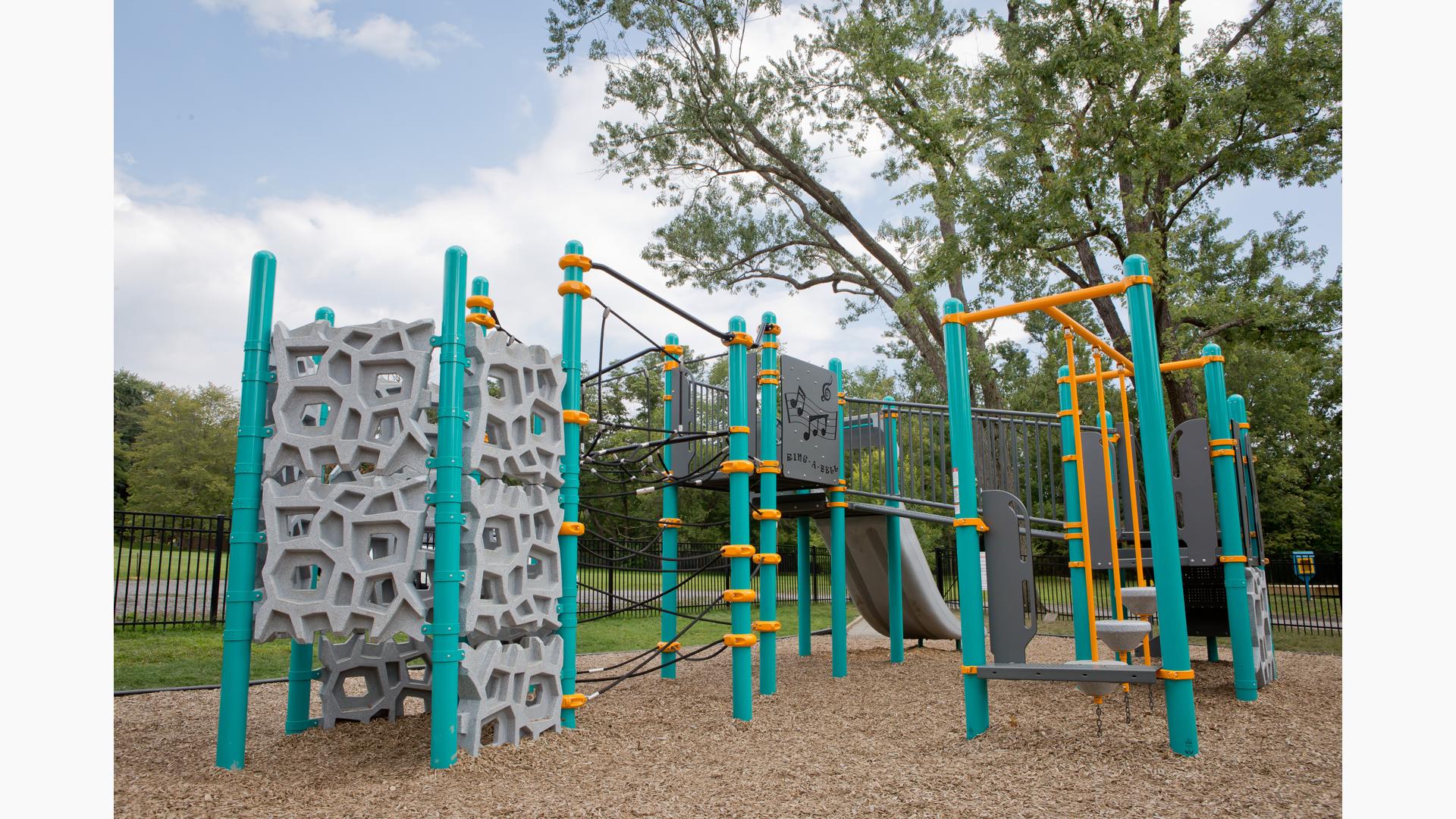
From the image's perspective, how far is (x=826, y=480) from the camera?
7.73m

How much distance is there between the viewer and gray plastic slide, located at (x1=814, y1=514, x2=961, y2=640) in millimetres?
9500

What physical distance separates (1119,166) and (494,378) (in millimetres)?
Result: 9862

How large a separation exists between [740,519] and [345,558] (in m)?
2.69

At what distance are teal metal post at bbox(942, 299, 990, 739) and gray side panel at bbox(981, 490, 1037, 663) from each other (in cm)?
10

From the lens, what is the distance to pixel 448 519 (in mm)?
4477

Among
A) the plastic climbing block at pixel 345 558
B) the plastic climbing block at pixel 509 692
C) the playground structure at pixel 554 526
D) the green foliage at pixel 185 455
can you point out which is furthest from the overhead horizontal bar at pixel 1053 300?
the green foliage at pixel 185 455

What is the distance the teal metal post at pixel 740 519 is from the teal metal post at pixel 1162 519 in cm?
266

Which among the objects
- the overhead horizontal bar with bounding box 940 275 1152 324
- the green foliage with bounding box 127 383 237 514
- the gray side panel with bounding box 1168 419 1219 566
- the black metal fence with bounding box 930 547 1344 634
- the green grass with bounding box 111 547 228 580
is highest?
the green foliage with bounding box 127 383 237 514

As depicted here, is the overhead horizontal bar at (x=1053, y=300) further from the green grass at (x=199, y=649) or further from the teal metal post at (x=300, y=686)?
the green grass at (x=199, y=649)

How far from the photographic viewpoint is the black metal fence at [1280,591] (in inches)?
549

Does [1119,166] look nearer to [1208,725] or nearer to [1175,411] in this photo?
[1175,411]

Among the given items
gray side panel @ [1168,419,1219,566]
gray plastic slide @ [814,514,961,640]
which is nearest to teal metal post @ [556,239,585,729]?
gray plastic slide @ [814,514,961,640]

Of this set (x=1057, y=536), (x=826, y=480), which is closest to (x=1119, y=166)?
(x=1057, y=536)

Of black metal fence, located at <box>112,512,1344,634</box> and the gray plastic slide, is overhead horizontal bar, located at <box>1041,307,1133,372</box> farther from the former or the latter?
the gray plastic slide
